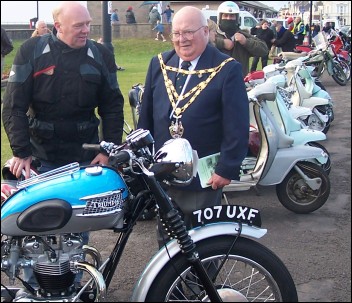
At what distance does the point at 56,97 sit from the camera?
331cm

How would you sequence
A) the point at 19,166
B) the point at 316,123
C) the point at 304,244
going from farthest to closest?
1. the point at 316,123
2. the point at 304,244
3. the point at 19,166

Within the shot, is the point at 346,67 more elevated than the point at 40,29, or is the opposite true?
the point at 40,29

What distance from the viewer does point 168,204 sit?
102 inches

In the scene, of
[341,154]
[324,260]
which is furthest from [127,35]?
[324,260]

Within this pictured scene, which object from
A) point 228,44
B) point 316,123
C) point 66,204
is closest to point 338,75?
point 316,123

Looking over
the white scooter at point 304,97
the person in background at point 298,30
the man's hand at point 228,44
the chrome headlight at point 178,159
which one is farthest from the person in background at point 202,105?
the person in background at point 298,30

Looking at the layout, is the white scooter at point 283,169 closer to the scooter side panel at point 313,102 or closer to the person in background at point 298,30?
the scooter side panel at point 313,102

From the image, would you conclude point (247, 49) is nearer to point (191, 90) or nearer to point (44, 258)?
point (191, 90)

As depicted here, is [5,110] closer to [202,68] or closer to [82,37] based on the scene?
[82,37]

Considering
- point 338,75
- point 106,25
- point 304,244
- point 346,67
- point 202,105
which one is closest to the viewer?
point 202,105

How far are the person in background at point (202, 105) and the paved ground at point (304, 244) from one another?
3.17ft

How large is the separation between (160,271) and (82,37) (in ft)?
4.74

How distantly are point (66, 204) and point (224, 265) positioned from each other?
2.63 feet

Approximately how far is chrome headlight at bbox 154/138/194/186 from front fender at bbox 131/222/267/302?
25 cm
